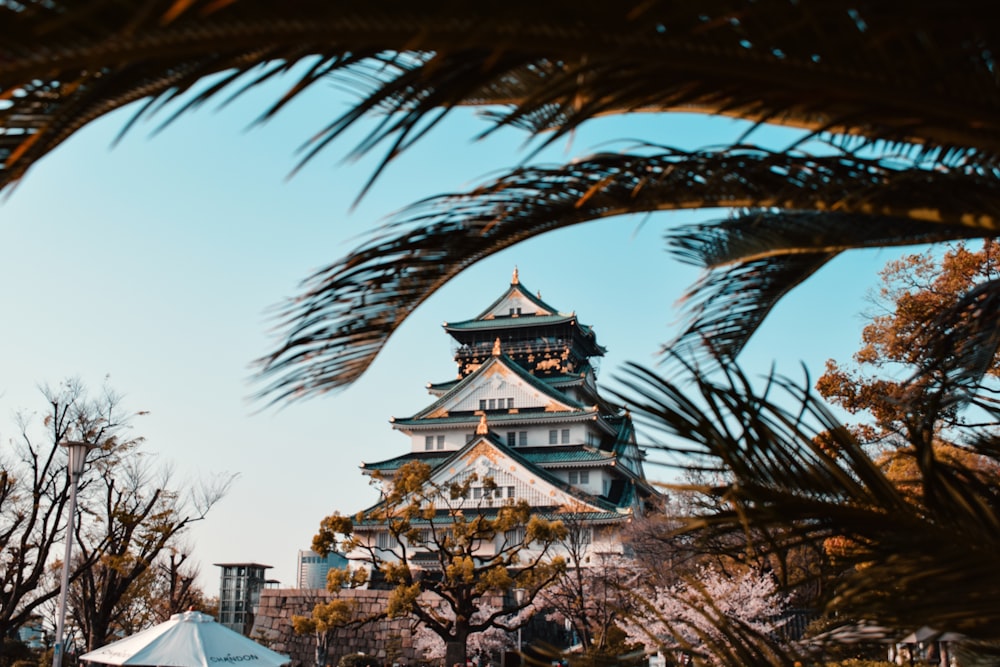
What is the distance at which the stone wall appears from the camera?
26.9 metres

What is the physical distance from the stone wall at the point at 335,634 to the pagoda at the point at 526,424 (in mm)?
4466

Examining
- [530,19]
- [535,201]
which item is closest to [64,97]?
[530,19]

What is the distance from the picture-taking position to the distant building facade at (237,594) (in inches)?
1198

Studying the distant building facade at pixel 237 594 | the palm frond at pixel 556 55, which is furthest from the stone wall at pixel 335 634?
the palm frond at pixel 556 55

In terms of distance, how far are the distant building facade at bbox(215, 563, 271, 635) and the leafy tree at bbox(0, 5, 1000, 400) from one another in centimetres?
3077

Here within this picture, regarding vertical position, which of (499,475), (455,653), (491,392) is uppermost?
(491,392)

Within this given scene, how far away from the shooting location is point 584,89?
1.54 meters

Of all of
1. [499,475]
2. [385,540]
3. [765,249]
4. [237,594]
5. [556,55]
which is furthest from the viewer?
[385,540]

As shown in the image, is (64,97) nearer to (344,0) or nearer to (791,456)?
(344,0)

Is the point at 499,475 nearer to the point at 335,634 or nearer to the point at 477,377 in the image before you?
the point at 477,377

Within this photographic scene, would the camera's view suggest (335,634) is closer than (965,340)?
No

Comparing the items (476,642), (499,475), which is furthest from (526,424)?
(476,642)

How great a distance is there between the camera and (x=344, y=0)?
125cm

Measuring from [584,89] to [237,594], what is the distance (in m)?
31.9
